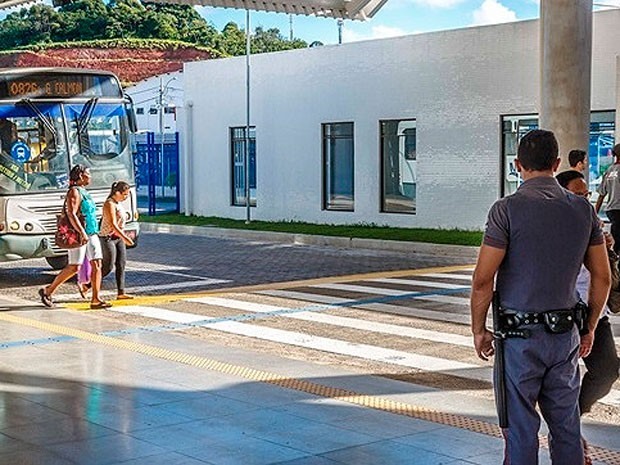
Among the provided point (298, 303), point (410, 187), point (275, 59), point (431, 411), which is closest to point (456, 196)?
point (410, 187)

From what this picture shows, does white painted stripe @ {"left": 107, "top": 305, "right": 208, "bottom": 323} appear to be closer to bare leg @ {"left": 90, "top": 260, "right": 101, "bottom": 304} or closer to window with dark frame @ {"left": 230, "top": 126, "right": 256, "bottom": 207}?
bare leg @ {"left": 90, "top": 260, "right": 101, "bottom": 304}

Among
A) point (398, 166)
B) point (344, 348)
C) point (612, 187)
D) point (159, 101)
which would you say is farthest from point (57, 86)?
point (159, 101)

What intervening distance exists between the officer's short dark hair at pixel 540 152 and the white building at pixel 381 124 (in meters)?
17.6

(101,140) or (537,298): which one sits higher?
(101,140)

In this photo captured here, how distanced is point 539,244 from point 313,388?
4.09 m

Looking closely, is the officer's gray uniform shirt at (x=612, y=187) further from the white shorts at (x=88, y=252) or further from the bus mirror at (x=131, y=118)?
the bus mirror at (x=131, y=118)

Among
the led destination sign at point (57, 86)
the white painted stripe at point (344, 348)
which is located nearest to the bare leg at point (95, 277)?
the white painted stripe at point (344, 348)

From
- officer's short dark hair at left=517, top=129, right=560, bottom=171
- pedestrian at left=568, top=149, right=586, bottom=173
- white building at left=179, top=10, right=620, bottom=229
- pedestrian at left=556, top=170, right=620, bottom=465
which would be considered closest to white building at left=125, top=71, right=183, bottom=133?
white building at left=179, top=10, right=620, bottom=229

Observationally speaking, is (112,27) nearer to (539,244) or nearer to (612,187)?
(612,187)

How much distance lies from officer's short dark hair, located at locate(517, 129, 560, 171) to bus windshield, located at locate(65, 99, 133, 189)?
12644 mm

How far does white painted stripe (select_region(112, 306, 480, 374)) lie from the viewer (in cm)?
1028

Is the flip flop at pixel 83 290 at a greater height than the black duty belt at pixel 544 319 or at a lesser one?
lesser

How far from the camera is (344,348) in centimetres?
1134

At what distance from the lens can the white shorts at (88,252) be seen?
14.0m
